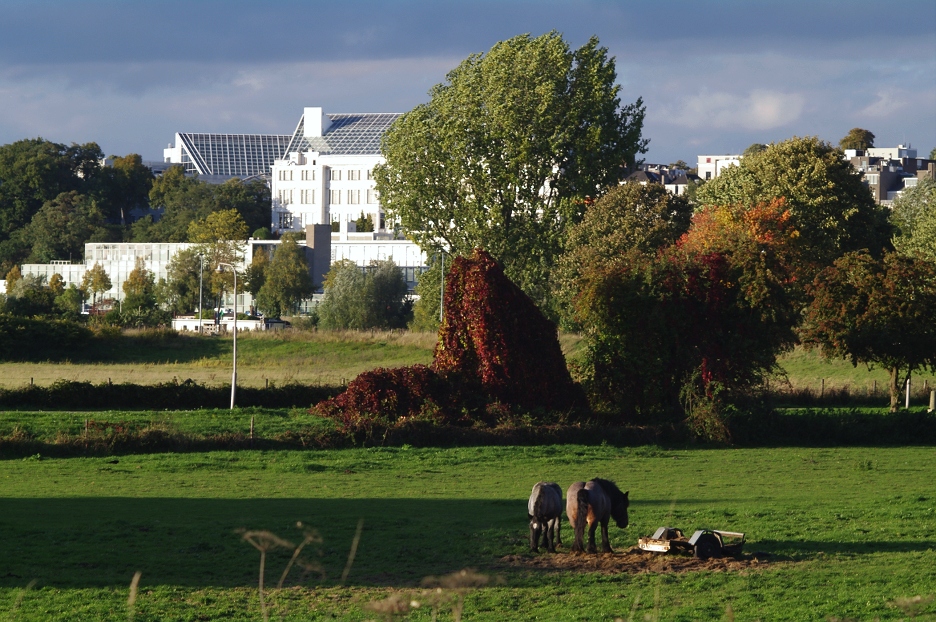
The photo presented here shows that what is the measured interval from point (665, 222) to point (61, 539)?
5320 cm

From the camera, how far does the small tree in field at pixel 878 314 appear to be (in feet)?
156

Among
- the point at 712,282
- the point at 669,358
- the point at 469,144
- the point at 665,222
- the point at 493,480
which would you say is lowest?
the point at 493,480

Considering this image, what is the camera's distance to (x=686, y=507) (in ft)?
79.9

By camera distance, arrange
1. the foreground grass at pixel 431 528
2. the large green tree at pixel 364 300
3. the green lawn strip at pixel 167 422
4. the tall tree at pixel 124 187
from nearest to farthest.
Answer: the foreground grass at pixel 431 528 < the green lawn strip at pixel 167 422 < the large green tree at pixel 364 300 < the tall tree at pixel 124 187

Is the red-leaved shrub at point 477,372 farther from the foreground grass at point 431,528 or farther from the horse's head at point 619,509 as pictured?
the horse's head at point 619,509

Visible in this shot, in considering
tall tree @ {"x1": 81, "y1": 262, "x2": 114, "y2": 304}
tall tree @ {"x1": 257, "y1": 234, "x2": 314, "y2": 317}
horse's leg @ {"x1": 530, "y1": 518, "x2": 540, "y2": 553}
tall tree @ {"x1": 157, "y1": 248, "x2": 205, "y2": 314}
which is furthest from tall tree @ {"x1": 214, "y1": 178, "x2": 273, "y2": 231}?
horse's leg @ {"x1": 530, "y1": 518, "x2": 540, "y2": 553}

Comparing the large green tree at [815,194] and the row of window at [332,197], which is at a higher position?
the row of window at [332,197]

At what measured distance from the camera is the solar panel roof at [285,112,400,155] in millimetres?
171125

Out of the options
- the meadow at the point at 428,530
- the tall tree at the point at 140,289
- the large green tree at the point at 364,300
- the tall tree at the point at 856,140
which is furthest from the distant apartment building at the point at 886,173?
the meadow at the point at 428,530

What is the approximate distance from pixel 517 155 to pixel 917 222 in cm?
3025

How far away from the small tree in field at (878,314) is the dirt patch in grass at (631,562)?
103 feet

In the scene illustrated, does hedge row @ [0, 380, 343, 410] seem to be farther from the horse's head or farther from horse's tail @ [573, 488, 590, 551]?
horse's tail @ [573, 488, 590, 551]

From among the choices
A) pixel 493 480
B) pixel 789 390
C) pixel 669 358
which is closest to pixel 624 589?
pixel 493 480

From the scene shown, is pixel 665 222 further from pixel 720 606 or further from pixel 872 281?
pixel 720 606
